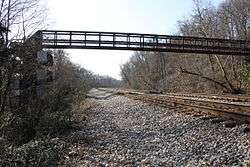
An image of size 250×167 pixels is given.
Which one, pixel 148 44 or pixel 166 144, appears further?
pixel 148 44

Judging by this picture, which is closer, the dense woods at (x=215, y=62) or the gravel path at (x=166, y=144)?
the gravel path at (x=166, y=144)

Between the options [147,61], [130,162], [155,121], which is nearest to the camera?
[130,162]

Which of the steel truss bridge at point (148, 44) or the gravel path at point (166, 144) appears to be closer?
the gravel path at point (166, 144)

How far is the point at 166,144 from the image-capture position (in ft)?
37.3

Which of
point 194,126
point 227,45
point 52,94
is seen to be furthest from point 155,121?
point 227,45

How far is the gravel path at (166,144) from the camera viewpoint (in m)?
9.32

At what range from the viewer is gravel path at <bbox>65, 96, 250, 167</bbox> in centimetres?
932

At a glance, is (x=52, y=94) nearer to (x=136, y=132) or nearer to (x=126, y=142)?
(x=136, y=132)

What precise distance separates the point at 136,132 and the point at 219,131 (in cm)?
352

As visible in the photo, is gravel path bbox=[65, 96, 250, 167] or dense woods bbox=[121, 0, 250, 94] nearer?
gravel path bbox=[65, 96, 250, 167]

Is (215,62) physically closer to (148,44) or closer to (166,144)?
(148,44)

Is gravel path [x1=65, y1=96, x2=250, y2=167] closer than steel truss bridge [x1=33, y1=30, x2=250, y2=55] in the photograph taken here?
Yes

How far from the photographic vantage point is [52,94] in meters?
20.4

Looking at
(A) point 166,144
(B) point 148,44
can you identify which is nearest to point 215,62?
(B) point 148,44
